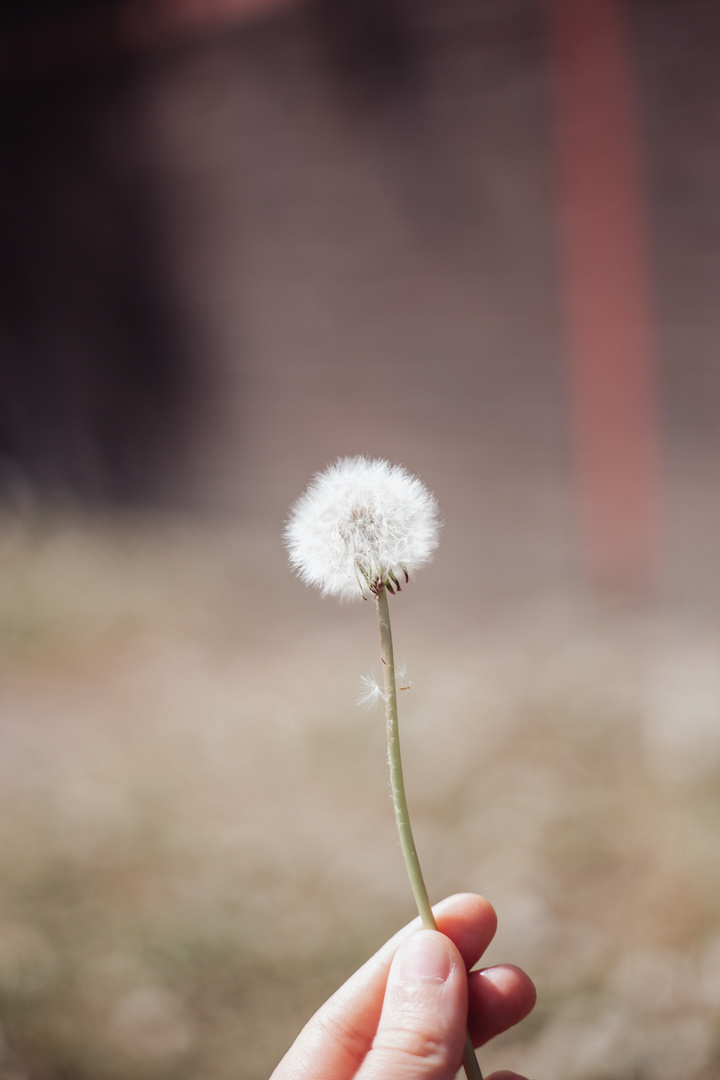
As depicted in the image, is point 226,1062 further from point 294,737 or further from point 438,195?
point 438,195

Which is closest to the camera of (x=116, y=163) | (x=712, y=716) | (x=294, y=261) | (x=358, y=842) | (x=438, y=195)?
(x=358, y=842)

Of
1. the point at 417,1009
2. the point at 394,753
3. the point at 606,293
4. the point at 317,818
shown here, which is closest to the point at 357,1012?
the point at 417,1009

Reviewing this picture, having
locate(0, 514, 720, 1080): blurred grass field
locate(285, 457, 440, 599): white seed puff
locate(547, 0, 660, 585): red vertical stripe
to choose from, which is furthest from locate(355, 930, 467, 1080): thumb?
locate(547, 0, 660, 585): red vertical stripe

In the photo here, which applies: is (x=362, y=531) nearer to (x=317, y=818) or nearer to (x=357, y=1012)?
(x=357, y=1012)

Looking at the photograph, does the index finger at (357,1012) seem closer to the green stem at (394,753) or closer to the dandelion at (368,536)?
the dandelion at (368,536)

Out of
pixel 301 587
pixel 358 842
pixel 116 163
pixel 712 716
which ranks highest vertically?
pixel 116 163

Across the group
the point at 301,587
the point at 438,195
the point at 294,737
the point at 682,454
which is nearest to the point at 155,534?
the point at 301,587

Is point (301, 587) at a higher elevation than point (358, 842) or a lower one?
higher
